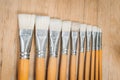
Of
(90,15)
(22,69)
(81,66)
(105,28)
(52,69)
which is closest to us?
(22,69)

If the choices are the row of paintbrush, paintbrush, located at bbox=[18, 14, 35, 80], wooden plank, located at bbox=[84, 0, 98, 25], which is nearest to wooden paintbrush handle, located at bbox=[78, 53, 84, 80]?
the row of paintbrush

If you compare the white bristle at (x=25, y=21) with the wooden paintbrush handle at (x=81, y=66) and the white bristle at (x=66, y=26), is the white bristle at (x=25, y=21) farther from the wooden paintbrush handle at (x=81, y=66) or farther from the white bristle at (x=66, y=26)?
the wooden paintbrush handle at (x=81, y=66)

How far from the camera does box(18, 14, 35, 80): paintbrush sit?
76 cm

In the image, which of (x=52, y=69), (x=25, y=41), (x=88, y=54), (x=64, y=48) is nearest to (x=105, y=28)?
(x=88, y=54)

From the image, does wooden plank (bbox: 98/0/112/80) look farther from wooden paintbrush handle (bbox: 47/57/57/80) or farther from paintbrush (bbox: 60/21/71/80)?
wooden paintbrush handle (bbox: 47/57/57/80)

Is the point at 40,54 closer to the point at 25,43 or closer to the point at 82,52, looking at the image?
the point at 25,43

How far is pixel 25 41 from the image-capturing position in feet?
2.57

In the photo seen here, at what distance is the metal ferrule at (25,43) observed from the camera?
30.3 inches

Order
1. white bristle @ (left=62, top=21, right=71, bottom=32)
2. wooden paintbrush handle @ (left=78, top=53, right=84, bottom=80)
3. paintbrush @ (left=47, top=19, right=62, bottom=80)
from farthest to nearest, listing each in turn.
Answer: wooden paintbrush handle @ (left=78, top=53, right=84, bottom=80), white bristle @ (left=62, top=21, right=71, bottom=32), paintbrush @ (left=47, top=19, right=62, bottom=80)

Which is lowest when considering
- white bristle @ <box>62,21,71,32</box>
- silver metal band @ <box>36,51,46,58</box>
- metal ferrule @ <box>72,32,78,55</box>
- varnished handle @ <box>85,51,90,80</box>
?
varnished handle @ <box>85,51,90,80</box>

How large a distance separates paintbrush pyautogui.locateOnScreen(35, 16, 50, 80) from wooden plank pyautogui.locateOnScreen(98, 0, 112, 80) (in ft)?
2.10

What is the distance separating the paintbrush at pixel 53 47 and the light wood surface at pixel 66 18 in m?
0.08

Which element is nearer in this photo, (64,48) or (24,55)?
(24,55)

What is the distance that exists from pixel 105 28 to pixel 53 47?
0.64m
